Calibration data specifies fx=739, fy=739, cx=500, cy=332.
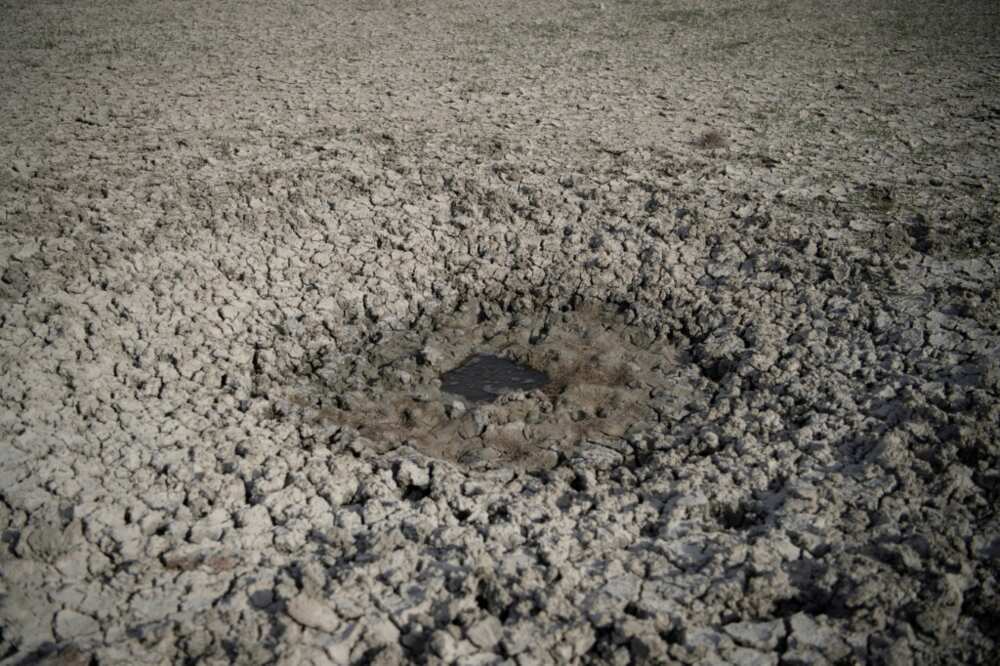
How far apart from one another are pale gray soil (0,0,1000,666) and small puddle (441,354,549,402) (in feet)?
0.18

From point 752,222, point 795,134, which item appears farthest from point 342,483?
point 795,134

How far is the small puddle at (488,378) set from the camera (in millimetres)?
3381

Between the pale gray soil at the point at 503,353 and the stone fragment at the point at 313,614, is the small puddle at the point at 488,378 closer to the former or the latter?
the pale gray soil at the point at 503,353

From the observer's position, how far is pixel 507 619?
216 centimetres

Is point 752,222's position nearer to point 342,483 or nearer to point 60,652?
point 342,483

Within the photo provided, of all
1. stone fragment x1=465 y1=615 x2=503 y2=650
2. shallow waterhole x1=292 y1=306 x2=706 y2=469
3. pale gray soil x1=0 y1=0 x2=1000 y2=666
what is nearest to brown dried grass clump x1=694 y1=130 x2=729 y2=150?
pale gray soil x1=0 y1=0 x2=1000 y2=666

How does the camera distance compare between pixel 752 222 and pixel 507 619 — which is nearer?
pixel 507 619

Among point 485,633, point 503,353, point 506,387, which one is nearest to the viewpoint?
point 485,633

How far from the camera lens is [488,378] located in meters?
3.46

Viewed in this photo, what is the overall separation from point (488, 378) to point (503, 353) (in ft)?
0.58

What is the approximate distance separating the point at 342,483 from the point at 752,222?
2.56m

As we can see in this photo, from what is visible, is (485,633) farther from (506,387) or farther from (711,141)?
(711,141)

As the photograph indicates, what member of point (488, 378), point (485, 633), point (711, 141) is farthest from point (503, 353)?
point (711, 141)

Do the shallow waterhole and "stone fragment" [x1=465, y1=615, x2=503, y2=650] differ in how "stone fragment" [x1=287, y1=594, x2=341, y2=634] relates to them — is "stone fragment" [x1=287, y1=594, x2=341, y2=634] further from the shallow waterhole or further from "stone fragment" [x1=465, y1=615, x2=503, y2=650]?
the shallow waterhole
